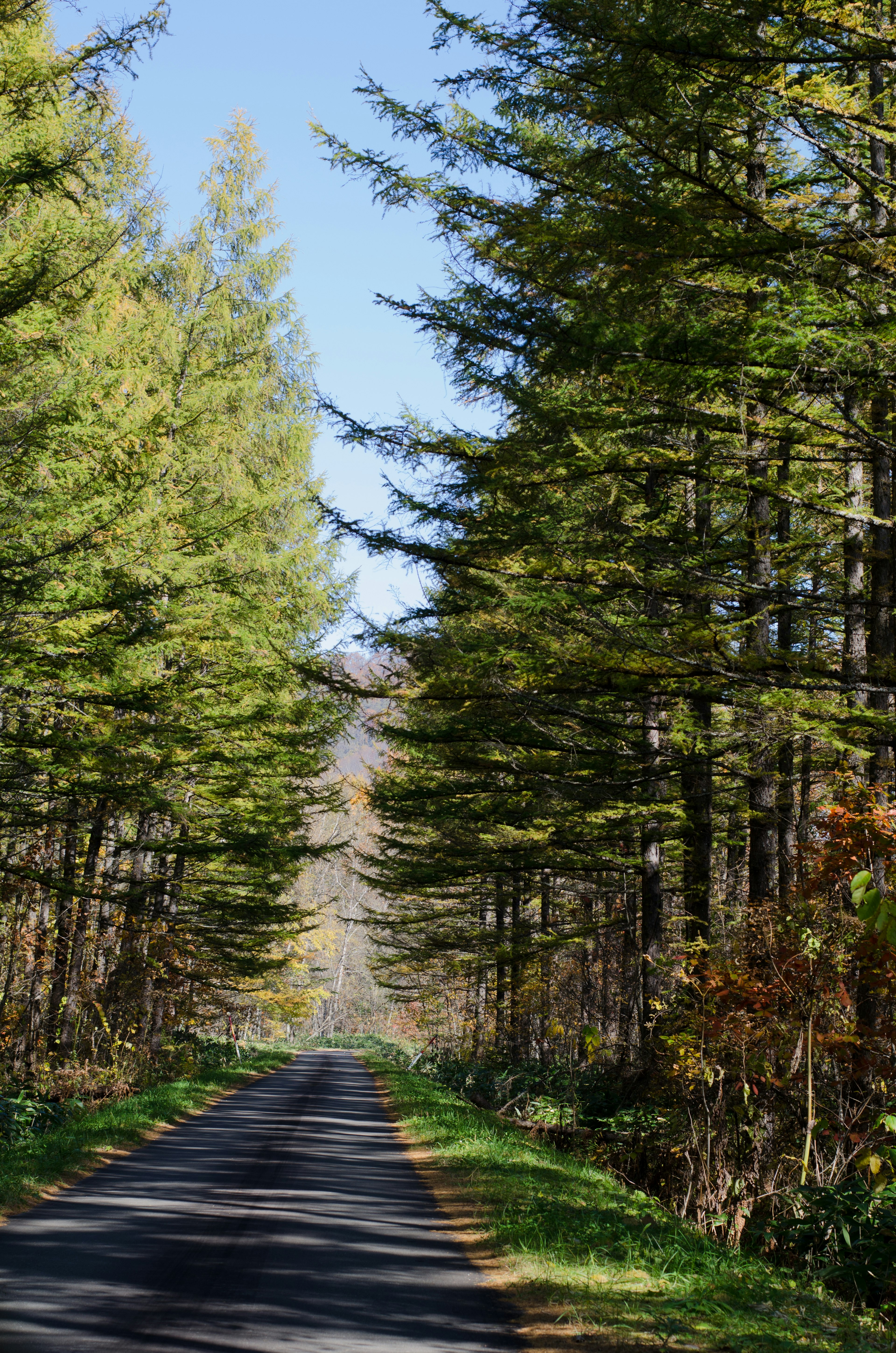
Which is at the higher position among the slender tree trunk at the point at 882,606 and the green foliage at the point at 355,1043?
the slender tree trunk at the point at 882,606

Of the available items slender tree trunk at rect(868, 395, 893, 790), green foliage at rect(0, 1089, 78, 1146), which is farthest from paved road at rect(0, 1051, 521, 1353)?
slender tree trunk at rect(868, 395, 893, 790)

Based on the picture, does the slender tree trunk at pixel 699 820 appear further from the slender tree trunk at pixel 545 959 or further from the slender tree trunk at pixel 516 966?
the slender tree trunk at pixel 516 966

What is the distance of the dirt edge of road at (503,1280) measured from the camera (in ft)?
15.5

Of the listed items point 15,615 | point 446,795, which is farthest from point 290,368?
point 15,615

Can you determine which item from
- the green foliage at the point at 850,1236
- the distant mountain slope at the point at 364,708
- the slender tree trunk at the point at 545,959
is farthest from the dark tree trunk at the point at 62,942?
the green foliage at the point at 850,1236

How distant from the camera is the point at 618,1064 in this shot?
1517cm

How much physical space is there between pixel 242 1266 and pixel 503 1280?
1674 millimetres

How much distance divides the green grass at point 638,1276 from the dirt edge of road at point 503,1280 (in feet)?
0.16

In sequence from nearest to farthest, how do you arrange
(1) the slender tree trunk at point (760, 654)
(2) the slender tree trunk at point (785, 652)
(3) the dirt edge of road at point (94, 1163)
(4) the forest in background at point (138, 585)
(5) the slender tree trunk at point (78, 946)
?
1. (3) the dirt edge of road at point (94, 1163)
2. (1) the slender tree trunk at point (760, 654)
3. (2) the slender tree trunk at point (785, 652)
4. (4) the forest in background at point (138, 585)
5. (5) the slender tree trunk at point (78, 946)

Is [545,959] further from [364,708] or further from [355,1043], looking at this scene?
[355,1043]

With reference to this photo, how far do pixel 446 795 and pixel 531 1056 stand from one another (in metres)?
13.3

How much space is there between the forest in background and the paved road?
4168 millimetres

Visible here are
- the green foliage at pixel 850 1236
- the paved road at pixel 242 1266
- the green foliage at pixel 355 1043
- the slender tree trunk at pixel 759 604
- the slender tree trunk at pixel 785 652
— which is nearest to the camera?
the paved road at pixel 242 1266

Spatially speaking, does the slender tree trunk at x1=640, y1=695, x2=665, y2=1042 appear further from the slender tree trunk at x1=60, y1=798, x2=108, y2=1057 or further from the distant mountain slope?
the slender tree trunk at x1=60, y1=798, x2=108, y2=1057
